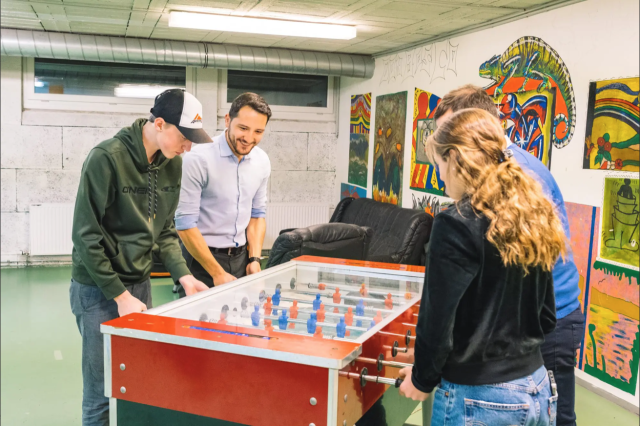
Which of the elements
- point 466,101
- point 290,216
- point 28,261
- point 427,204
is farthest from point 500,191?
point 28,261

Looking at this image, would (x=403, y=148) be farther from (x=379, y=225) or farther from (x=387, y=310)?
(x=387, y=310)

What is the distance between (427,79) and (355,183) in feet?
6.86

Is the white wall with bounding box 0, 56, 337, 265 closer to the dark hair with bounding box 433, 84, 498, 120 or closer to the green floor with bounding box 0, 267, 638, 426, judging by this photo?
the green floor with bounding box 0, 267, 638, 426

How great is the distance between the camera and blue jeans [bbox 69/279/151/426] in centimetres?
239

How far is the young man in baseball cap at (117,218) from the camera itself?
229 cm

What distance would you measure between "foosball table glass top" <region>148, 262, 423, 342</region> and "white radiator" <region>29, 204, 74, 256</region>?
506cm

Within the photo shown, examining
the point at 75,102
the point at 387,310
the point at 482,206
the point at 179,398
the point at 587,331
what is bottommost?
the point at 587,331

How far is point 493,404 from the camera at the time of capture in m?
1.59

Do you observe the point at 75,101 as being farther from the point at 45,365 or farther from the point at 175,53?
the point at 45,365

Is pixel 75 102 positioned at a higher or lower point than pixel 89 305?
higher

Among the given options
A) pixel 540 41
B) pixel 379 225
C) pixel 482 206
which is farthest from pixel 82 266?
pixel 379 225

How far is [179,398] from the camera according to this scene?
Result: 183 cm

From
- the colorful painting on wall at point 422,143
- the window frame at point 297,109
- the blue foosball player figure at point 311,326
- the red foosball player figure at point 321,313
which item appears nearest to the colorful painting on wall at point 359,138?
the window frame at point 297,109

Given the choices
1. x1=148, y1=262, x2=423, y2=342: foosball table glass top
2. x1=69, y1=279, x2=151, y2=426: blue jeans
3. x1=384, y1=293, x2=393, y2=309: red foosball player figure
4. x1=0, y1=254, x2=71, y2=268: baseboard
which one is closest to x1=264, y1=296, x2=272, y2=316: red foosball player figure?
x1=148, y1=262, x2=423, y2=342: foosball table glass top
